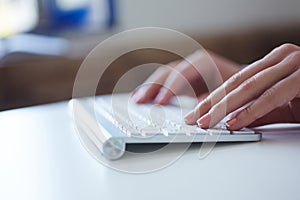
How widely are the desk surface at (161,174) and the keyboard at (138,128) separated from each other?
2 cm

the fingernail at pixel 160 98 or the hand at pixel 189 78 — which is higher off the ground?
the hand at pixel 189 78

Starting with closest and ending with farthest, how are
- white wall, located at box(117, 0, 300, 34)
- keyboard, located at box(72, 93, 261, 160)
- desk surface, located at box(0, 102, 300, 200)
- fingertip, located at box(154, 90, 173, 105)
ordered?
desk surface, located at box(0, 102, 300, 200)
keyboard, located at box(72, 93, 261, 160)
fingertip, located at box(154, 90, 173, 105)
white wall, located at box(117, 0, 300, 34)

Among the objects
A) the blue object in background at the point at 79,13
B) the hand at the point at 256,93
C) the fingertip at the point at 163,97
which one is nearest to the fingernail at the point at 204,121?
the hand at the point at 256,93

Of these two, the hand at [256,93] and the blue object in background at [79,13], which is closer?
the hand at [256,93]

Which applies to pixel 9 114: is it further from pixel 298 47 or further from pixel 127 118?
pixel 298 47

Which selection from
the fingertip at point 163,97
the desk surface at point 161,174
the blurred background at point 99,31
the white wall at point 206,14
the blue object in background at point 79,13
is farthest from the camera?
the white wall at point 206,14

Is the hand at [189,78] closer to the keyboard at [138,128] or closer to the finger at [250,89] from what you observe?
the keyboard at [138,128]

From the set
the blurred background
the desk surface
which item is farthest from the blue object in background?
the desk surface

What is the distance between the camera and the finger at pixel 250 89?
2.32 feet

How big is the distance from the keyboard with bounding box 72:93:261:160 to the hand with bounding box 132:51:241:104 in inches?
3.0

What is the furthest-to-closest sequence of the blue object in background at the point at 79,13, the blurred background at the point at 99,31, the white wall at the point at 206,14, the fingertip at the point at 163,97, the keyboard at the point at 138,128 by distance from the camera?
the white wall at the point at 206,14 → the blue object in background at the point at 79,13 → the blurred background at the point at 99,31 → the fingertip at the point at 163,97 → the keyboard at the point at 138,128

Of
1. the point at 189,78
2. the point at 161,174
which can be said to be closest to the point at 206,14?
the point at 189,78

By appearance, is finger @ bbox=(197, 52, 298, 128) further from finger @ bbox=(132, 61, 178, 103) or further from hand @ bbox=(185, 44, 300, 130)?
finger @ bbox=(132, 61, 178, 103)

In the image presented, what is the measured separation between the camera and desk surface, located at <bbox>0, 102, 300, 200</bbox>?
1.72ft
